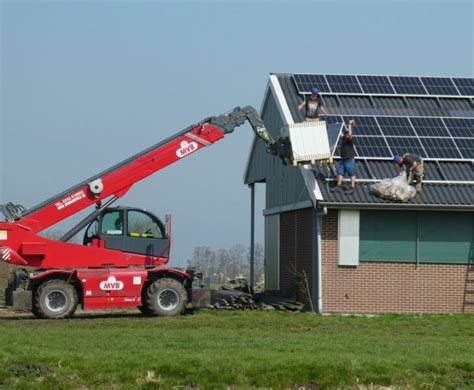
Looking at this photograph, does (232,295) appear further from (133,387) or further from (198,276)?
(133,387)

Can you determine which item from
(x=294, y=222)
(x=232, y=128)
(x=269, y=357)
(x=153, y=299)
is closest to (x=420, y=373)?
(x=269, y=357)

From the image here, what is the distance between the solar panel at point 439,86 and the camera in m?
32.1

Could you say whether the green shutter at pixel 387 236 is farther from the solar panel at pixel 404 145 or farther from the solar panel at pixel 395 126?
the solar panel at pixel 395 126

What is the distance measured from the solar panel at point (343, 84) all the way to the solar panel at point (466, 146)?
3928mm

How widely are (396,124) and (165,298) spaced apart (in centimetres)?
948

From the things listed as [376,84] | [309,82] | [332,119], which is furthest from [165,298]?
[376,84]

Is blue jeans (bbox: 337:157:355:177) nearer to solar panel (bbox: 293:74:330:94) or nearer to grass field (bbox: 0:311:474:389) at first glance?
solar panel (bbox: 293:74:330:94)

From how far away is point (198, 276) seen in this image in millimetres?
25281

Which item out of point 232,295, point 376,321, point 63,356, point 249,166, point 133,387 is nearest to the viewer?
point 133,387

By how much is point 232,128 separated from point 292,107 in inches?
160

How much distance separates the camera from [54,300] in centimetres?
2373

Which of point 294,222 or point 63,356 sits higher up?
point 294,222

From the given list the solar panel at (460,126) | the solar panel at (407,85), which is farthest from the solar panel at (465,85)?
the solar panel at (460,126)

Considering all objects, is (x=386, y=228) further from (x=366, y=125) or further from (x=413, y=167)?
(x=366, y=125)
